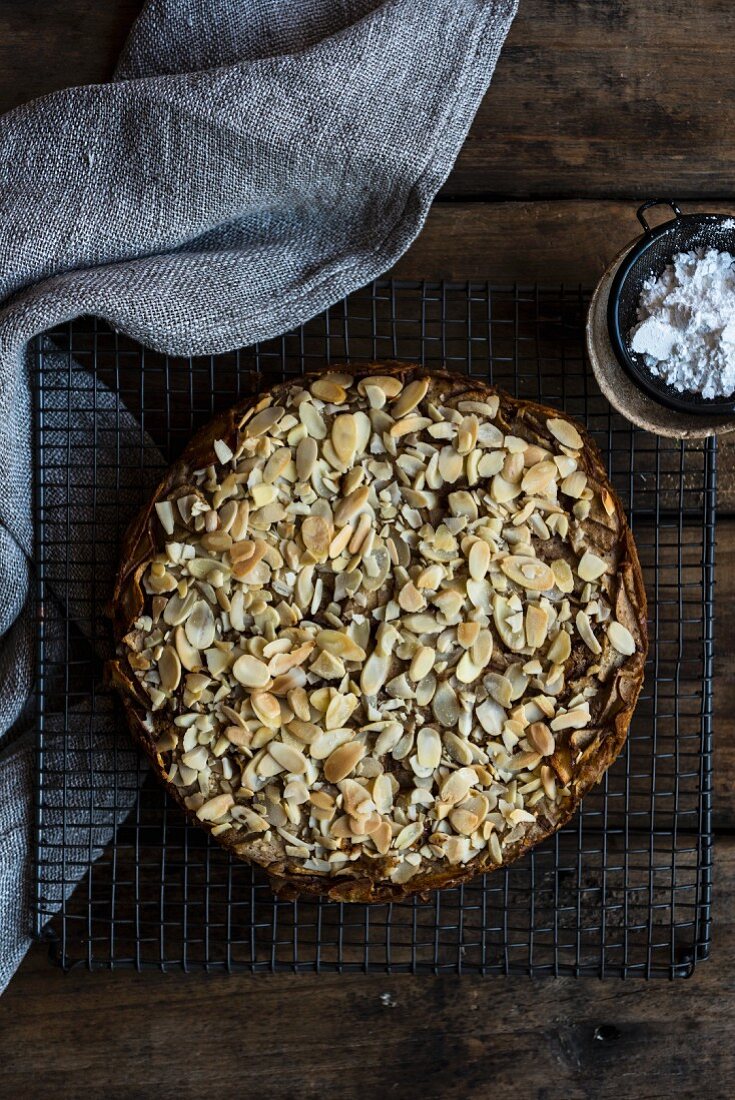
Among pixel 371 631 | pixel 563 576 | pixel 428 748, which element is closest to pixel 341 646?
pixel 371 631

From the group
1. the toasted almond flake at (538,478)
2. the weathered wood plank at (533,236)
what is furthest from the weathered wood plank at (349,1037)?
the weathered wood plank at (533,236)

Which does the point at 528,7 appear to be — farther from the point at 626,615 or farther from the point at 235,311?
the point at 626,615

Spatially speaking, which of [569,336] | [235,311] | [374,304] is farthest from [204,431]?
[569,336]

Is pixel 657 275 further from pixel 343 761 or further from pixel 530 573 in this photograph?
pixel 343 761

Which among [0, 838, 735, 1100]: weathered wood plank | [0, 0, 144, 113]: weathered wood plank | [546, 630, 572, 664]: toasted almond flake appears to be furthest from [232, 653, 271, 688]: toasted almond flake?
[0, 0, 144, 113]: weathered wood plank

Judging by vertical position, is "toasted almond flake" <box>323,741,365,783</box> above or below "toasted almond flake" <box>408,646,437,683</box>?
below

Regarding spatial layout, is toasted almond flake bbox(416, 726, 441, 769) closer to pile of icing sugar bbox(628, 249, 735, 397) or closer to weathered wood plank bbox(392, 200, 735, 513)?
pile of icing sugar bbox(628, 249, 735, 397)
